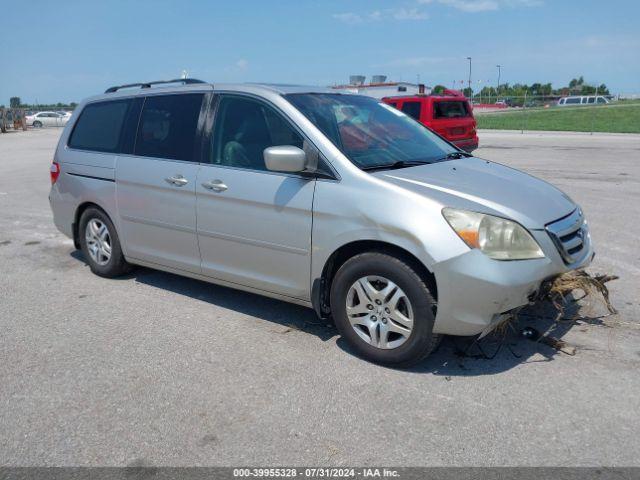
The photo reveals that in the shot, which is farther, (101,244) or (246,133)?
(101,244)

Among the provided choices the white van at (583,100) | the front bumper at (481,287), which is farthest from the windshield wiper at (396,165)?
the white van at (583,100)

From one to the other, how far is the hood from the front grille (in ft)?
0.17

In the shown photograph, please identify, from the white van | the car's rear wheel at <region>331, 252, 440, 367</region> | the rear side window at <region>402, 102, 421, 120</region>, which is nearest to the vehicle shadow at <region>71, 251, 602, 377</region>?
the car's rear wheel at <region>331, 252, 440, 367</region>

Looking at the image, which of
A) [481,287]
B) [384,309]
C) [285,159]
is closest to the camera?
[481,287]

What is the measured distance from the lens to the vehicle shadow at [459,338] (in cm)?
386

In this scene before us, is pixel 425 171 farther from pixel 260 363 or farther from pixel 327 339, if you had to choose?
pixel 260 363

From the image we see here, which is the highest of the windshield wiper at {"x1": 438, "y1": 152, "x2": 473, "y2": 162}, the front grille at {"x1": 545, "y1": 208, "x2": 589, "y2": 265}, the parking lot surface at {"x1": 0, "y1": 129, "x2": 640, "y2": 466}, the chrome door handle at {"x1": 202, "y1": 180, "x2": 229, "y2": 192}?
the windshield wiper at {"x1": 438, "y1": 152, "x2": 473, "y2": 162}

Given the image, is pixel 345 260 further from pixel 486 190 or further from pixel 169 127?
pixel 169 127

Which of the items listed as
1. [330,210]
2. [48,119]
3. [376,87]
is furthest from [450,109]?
[48,119]

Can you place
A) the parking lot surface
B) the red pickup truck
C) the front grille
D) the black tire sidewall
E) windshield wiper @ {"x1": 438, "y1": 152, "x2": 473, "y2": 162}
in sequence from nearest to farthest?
the parking lot surface < the front grille < windshield wiper @ {"x1": 438, "y1": 152, "x2": 473, "y2": 162} < the black tire sidewall < the red pickup truck

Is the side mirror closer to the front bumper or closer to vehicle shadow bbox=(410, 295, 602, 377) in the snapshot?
the front bumper

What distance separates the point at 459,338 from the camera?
408cm

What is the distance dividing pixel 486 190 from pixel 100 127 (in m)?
3.83

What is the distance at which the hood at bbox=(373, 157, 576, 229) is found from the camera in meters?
3.61
